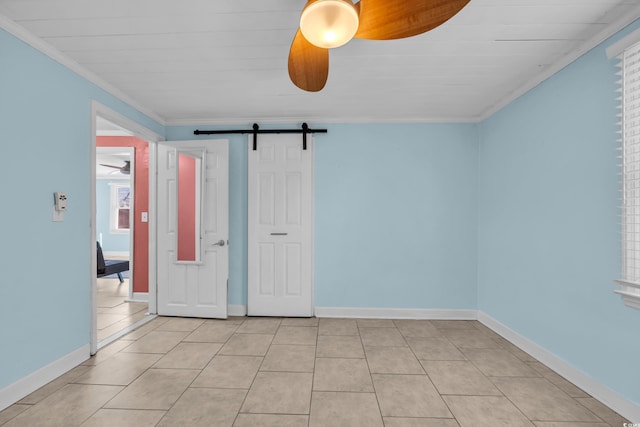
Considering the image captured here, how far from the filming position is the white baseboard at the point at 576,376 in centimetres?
185

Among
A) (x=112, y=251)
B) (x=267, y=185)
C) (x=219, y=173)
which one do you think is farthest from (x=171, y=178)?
(x=112, y=251)

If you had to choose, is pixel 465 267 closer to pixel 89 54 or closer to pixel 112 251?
pixel 89 54

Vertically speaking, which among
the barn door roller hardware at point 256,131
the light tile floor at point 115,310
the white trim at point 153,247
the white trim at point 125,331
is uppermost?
the barn door roller hardware at point 256,131

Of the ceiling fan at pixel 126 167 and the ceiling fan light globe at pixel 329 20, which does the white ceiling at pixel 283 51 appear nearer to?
the ceiling fan light globe at pixel 329 20

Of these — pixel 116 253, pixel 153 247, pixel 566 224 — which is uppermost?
pixel 566 224

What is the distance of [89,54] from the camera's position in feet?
7.56

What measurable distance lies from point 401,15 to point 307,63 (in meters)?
0.59

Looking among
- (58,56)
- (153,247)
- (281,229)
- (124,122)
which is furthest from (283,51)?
(153,247)

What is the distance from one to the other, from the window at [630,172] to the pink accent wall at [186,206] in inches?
152

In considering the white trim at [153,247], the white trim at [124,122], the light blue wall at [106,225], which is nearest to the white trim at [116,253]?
A: the light blue wall at [106,225]

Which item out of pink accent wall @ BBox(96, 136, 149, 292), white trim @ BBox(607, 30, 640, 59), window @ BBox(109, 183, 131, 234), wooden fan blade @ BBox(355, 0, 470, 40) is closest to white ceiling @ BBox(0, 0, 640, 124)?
white trim @ BBox(607, 30, 640, 59)

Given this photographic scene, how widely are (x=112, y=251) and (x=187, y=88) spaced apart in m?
7.64

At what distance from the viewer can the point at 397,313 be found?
368cm

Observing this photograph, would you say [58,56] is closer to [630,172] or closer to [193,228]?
[193,228]
